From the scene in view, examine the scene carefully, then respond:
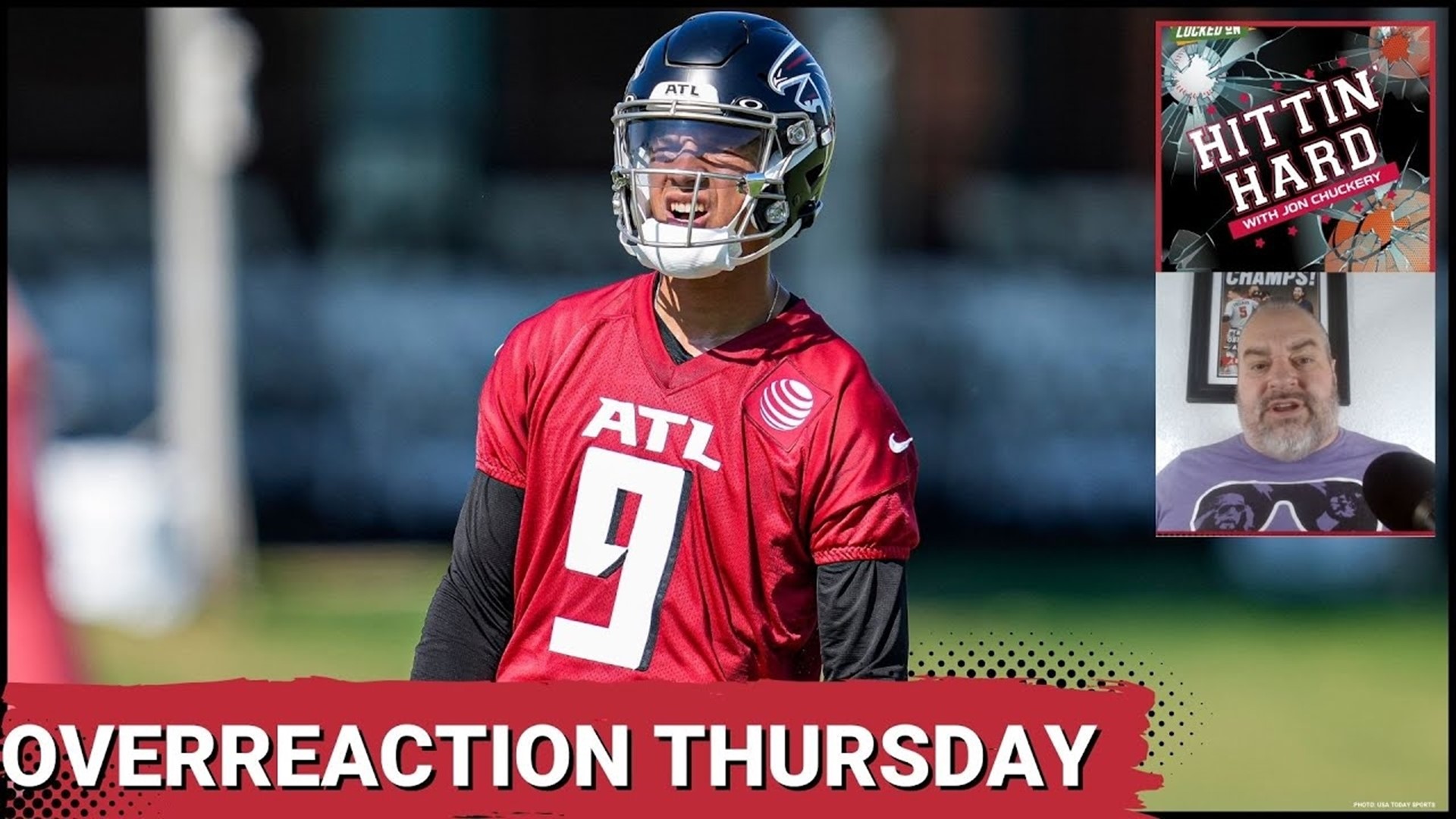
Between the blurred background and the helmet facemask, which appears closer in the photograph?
the helmet facemask

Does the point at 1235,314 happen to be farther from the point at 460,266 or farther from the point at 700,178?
the point at 460,266

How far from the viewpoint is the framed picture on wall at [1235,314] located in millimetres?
4309

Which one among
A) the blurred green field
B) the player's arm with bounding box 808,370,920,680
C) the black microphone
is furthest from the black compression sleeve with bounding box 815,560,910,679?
the blurred green field

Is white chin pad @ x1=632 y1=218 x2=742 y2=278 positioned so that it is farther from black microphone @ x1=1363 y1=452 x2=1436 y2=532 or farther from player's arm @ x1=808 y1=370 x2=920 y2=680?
black microphone @ x1=1363 y1=452 x2=1436 y2=532

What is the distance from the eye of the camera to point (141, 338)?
823 centimetres

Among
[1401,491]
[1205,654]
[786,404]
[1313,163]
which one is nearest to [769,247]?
[786,404]

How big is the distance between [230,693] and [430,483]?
15.2ft

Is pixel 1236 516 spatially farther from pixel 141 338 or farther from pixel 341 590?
pixel 141 338

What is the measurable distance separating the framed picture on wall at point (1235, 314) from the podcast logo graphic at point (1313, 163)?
3 cm

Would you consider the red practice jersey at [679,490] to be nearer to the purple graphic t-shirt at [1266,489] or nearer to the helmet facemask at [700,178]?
the helmet facemask at [700,178]

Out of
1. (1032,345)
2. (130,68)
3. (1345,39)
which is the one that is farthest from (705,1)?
(1345,39)

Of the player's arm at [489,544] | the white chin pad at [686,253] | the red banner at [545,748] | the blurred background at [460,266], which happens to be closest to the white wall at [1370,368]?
the red banner at [545,748]

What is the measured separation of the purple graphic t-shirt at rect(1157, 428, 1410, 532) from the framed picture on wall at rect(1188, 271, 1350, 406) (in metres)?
0.13

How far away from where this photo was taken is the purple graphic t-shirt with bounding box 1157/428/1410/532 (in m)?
4.30
